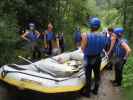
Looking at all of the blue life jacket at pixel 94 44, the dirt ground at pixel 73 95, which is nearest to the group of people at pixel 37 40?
the dirt ground at pixel 73 95

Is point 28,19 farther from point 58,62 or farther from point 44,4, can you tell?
point 58,62

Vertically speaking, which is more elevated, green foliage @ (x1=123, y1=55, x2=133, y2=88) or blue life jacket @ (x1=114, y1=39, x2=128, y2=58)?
blue life jacket @ (x1=114, y1=39, x2=128, y2=58)

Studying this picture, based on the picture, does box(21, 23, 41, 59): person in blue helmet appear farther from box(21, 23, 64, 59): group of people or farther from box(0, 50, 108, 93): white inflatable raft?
box(0, 50, 108, 93): white inflatable raft

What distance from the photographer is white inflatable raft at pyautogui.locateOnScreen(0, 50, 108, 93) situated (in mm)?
→ 10852

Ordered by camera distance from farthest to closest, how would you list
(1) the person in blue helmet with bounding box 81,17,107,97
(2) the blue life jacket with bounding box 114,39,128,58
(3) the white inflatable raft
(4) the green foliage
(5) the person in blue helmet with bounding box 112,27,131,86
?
(4) the green foliage < (2) the blue life jacket with bounding box 114,39,128,58 < (5) the person in blue helmet with bounding box 112,27,131,86 < (1) the person in blue helmet with bounding box 81,17,107,97 < (3) the white inflatable raft

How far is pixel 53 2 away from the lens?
2528 cm

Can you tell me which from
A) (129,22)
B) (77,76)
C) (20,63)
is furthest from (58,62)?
(129,22)

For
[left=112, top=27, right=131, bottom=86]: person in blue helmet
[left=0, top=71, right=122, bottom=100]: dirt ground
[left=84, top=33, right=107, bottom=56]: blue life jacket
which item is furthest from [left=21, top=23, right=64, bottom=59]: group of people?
[left=84, top=33, right=107, bottom=56]: blue life jacket

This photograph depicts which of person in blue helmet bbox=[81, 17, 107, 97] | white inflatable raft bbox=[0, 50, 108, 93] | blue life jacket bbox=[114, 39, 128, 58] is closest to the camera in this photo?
white inflatable raft bbox=[0, 50, 108, 93]

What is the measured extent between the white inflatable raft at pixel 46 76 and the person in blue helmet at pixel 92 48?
12.2 inches

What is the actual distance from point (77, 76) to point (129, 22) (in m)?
15.2

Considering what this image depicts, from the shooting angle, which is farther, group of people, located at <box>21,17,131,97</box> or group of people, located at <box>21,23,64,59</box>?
group of people, located at <box>21,23,64,59</box>

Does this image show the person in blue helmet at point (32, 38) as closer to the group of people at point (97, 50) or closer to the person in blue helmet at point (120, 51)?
the group of people at point (97, 50)

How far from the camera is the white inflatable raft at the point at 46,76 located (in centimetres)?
1085
